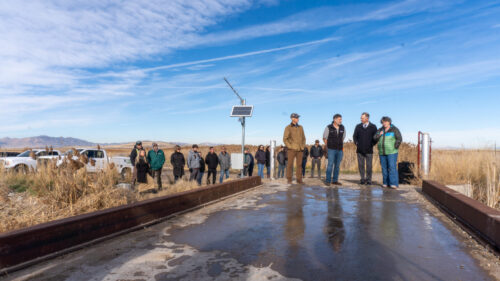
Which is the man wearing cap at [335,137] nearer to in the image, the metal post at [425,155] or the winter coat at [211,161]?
the metal post at [425,155]

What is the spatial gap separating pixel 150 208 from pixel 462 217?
14.9 feet

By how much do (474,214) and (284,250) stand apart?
2.72 m

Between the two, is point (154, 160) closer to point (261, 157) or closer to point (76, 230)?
point (261, 157)

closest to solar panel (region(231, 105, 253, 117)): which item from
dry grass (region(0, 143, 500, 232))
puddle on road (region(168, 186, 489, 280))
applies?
dry grass (region(0, 143, 500, 232))

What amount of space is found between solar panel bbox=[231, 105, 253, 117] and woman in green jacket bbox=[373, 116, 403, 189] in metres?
5.30

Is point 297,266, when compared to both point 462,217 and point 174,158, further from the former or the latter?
point 174,158

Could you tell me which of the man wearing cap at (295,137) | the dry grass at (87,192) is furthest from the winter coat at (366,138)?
the dry grass at (87,192)

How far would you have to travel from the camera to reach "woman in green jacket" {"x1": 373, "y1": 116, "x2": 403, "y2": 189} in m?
9.02

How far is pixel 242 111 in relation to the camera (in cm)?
A: 1370

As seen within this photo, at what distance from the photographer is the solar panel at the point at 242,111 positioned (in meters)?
13.4

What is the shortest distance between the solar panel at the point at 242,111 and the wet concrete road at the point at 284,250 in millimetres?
7430

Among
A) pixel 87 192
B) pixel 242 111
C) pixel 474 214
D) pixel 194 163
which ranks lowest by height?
pixel 87 192

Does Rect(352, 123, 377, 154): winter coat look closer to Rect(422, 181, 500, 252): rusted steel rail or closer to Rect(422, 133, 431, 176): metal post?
Rect(422, 133, 431, 176): metal post

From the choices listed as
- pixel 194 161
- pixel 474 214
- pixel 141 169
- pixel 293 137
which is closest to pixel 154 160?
pixel 141 169
